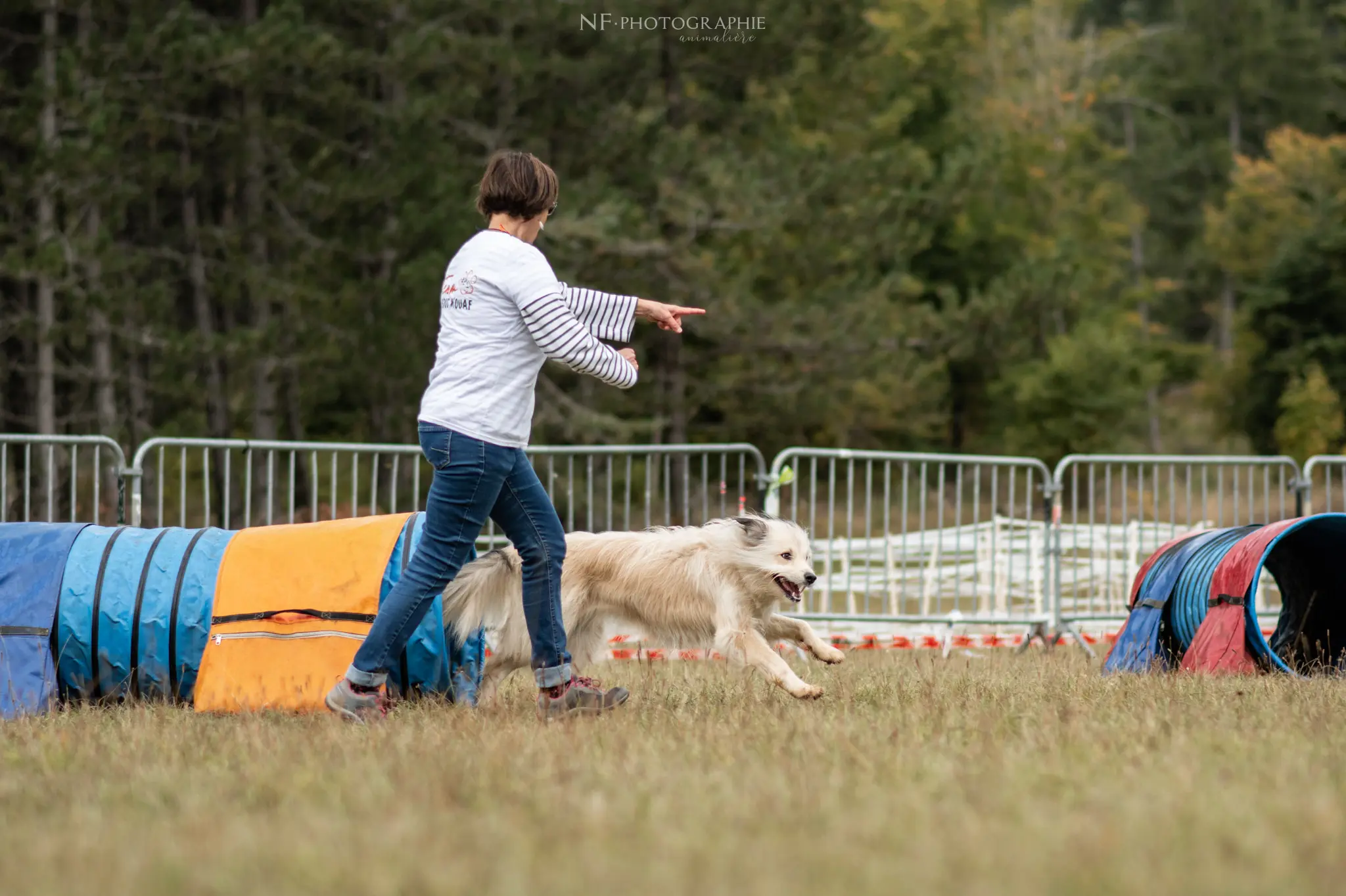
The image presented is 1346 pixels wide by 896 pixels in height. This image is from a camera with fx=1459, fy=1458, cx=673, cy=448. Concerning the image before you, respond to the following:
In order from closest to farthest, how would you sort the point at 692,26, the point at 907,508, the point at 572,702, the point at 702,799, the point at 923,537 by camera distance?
1. the point at 702,799
2. the point at 572,702
3. the point at 923,537
4. the point at 907,508
5. the point at 692,26

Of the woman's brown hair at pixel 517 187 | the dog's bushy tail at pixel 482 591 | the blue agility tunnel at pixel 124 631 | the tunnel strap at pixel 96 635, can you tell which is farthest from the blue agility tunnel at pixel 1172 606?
the tunnel strap at pixel 96 635

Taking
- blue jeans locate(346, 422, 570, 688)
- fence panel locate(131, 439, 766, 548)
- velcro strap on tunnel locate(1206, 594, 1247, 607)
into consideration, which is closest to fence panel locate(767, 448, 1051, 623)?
fence panel locate(131, 439, 766, 548)

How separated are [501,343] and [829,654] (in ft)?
6.67

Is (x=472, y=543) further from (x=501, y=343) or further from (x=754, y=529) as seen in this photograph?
(x=754, y=529)

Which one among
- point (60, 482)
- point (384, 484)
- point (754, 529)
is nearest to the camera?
point (754, 529)

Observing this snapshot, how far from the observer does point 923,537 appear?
11.5m

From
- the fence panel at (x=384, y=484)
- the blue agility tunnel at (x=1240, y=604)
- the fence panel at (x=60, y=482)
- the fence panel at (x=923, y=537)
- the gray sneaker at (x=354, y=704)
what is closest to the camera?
the gray sneaker at (x=354, y=704)

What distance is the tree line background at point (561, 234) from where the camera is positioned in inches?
756

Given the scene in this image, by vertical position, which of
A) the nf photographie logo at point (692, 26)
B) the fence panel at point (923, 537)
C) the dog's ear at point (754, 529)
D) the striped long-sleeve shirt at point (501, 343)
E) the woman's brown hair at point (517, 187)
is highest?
the nf photographie logo at point (692, 26)

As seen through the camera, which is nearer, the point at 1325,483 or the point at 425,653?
the point at 425,653

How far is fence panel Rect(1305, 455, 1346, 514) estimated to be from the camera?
444 inches

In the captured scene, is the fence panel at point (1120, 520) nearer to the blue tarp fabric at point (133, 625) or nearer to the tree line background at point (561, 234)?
the blue tarp fabric at point (133, 625)

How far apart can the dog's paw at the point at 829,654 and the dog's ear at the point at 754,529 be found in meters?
0.52

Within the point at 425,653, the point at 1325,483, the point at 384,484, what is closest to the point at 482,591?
the point at 425,653
